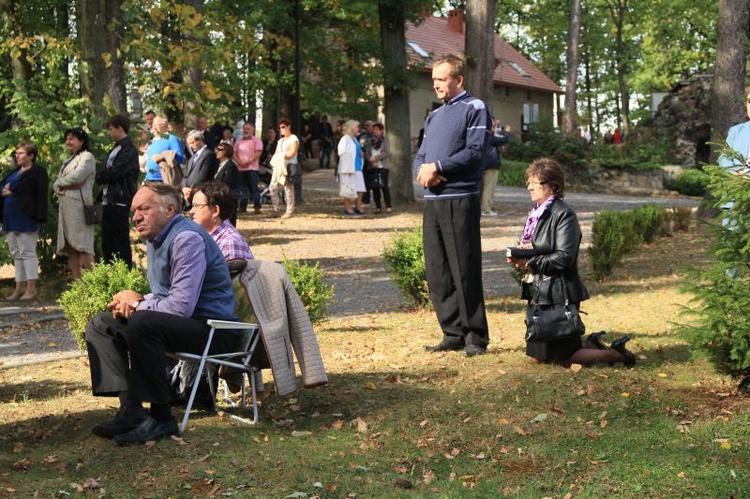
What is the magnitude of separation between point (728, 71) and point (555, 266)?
494 inches

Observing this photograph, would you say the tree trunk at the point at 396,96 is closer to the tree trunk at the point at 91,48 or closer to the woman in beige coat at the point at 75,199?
the tree trunk at the point at 91,48

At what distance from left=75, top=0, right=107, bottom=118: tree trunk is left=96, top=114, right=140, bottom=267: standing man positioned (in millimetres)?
2938

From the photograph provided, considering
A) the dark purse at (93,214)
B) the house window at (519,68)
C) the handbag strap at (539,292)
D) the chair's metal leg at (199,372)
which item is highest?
the house window at (519,68)

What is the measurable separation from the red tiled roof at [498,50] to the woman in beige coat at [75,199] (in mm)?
41692

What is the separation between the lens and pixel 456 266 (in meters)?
8.58

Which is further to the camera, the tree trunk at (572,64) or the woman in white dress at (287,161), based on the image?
the tree trunk at (572,64)

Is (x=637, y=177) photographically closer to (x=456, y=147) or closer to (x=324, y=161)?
(x=324, y=161)

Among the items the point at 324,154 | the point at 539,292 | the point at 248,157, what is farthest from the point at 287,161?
the point at 324,154

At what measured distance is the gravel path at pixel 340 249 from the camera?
1102 cm

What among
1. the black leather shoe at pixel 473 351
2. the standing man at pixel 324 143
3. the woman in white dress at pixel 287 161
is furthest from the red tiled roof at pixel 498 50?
the black leather shoe at pixel 473 351

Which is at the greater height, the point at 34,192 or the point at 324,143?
the point at 324,143

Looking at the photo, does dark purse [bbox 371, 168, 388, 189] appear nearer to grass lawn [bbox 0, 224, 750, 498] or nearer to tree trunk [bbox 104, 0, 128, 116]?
tree trunk [bbox 104, 0, 128, 116]

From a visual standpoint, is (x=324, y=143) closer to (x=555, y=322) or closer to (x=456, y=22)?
(x=456, y=22)

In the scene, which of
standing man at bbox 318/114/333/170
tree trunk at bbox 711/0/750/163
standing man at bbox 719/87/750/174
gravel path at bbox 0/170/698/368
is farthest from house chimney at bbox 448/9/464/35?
standing man at bbox 719/87/750/174
